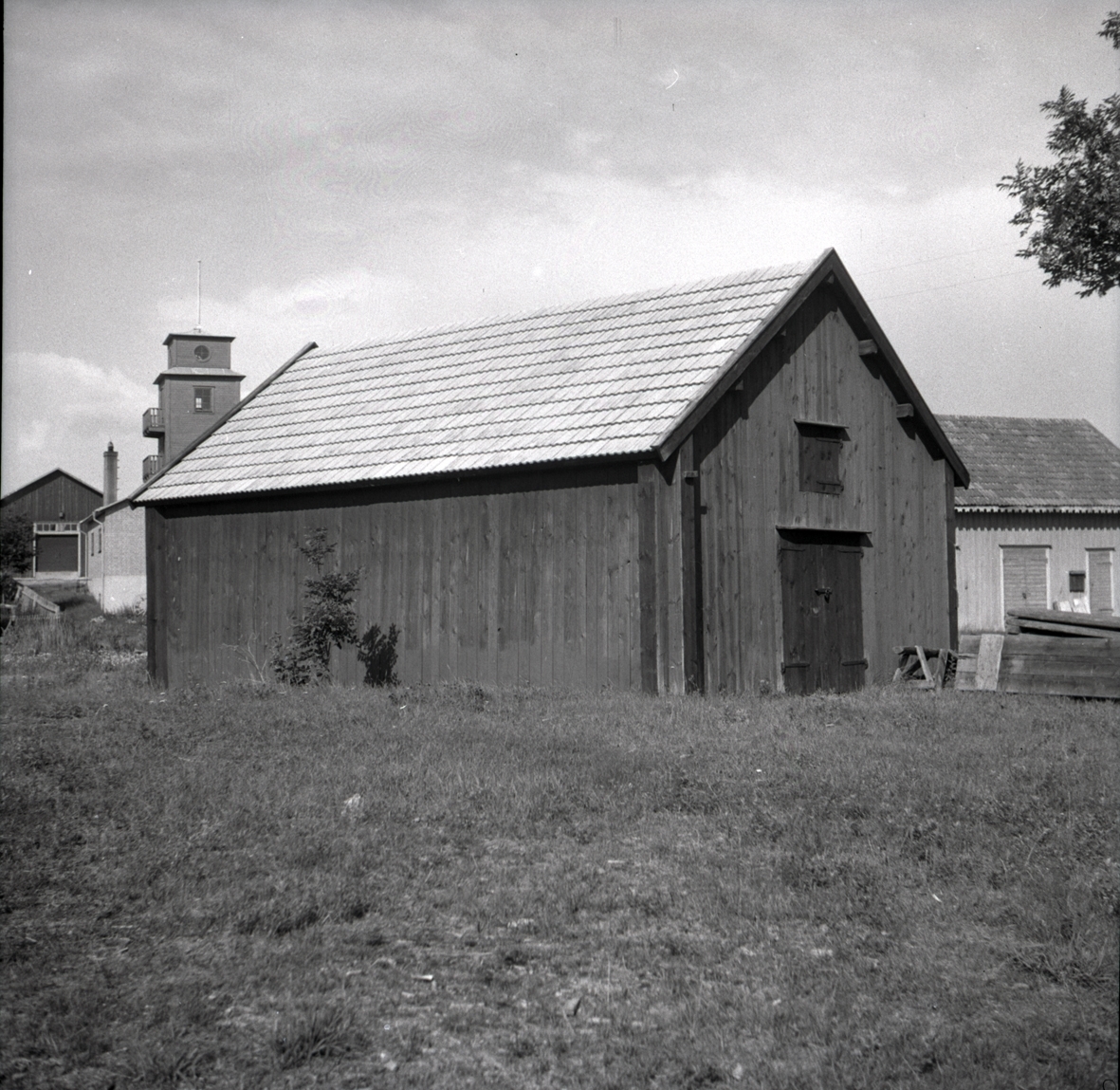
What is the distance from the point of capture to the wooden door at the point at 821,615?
1734 centimetres

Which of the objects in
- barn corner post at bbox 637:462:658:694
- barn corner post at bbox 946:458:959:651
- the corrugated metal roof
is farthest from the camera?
barn corner post at bbox 946:458:959:651

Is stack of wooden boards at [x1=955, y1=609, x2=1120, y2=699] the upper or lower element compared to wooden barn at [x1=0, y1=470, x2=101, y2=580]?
lower

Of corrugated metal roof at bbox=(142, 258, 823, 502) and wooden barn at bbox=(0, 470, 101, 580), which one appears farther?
wooden barn at bbox=(0, 470, 101, 580)

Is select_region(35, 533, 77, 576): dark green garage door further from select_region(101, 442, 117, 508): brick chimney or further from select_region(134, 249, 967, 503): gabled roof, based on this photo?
select_region(134, 249, 967, 503): gabled roof

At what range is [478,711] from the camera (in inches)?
534

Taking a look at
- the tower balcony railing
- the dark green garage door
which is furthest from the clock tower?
the dark green garage door

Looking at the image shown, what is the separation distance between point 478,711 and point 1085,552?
23006mm

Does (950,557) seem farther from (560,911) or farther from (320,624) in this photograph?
(560,911)

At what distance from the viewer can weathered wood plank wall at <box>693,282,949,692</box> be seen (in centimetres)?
1645

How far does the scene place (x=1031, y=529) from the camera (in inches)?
1241

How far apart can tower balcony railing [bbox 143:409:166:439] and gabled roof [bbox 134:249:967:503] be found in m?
51.4

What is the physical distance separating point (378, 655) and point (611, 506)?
4.42 meters

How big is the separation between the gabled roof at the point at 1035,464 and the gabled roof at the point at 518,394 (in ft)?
38.8

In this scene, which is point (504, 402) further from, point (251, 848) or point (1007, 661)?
point (251, 848)
